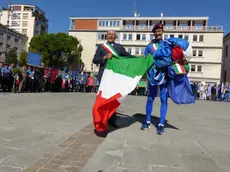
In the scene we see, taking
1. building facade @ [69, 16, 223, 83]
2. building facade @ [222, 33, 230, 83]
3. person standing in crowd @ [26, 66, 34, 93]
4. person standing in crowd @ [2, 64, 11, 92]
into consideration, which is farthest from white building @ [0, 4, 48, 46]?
person standing in crowd @ [2, 64, 11, 92]

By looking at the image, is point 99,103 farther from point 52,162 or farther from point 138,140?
point 52,162

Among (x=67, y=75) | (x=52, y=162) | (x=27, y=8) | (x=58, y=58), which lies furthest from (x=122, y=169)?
(x=27, y=8)

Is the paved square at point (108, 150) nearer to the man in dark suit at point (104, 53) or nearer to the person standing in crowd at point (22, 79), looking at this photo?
the man in dark suit at point (104, 53)

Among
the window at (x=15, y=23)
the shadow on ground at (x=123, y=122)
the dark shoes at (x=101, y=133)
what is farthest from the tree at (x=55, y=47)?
the dark shoes at (x=101, y=133)

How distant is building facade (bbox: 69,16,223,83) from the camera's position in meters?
53.2

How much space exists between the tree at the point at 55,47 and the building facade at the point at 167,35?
18.3 ft

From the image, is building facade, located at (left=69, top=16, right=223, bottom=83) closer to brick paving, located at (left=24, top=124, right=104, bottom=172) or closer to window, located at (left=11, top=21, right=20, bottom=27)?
window, located at (left=11, top=21, right=20, bottom=27)

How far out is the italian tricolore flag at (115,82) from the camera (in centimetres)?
384

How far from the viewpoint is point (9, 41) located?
63906 mm

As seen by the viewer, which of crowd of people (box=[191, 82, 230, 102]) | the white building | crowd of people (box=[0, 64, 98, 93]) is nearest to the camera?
crowd of people (box=[0, 64, 98, 93])

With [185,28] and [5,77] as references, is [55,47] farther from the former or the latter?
[5,77]

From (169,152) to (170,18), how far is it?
5804cm

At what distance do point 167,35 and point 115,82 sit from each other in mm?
54554

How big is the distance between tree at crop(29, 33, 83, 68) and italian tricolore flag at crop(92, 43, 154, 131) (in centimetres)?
5317
